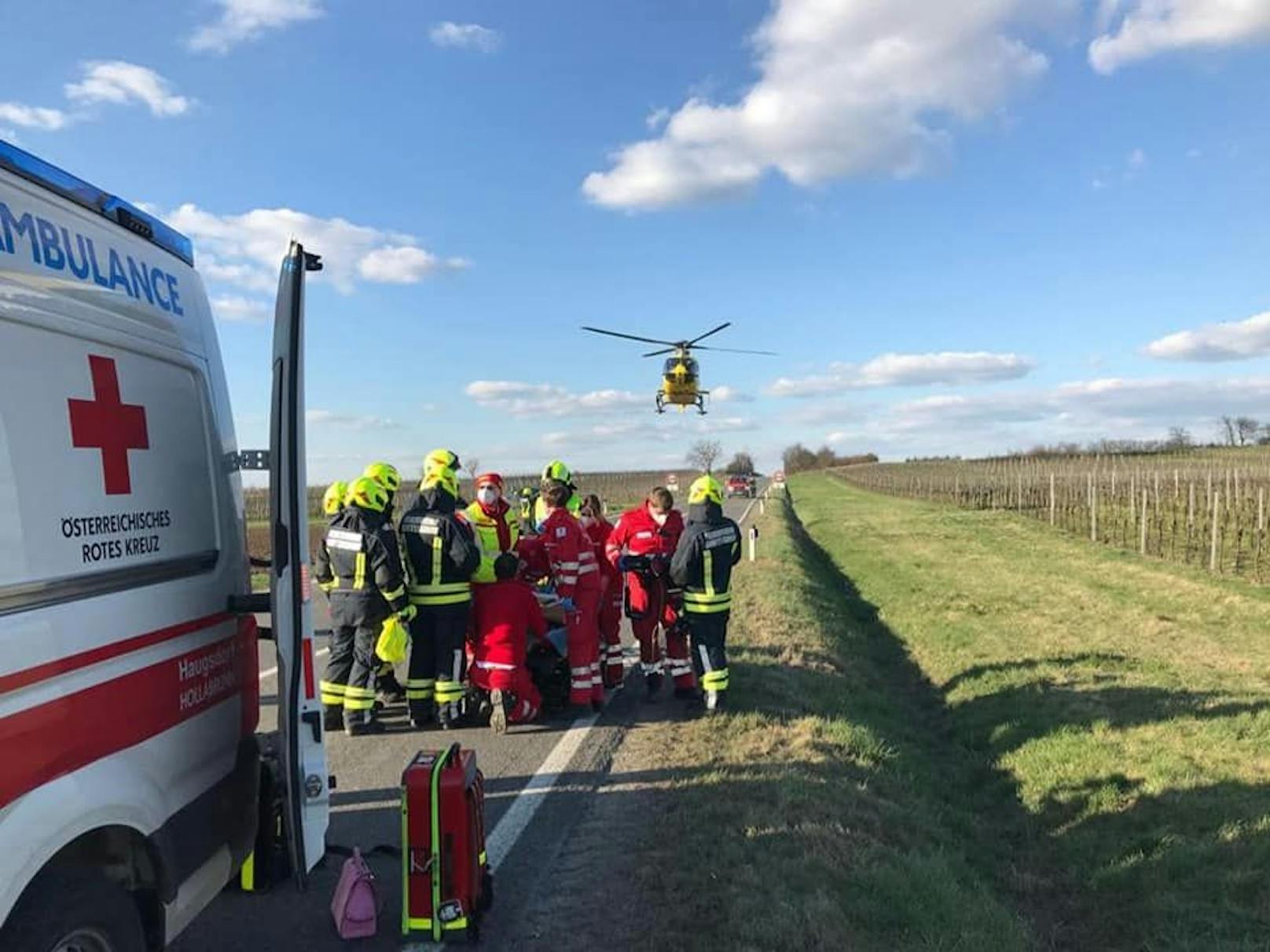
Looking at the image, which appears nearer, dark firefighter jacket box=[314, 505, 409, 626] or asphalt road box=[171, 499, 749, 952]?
asphalt road box=[171, 499, 749, 952]

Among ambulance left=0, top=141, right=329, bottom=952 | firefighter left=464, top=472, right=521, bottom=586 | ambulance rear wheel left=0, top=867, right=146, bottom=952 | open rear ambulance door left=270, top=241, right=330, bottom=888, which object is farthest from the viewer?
firefighter left=464, top=472, right=521, bottom=586

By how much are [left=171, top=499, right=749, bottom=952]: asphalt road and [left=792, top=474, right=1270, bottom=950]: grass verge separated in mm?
2669

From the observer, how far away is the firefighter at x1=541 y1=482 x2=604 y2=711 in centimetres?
765

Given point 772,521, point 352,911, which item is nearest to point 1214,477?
point 772,521

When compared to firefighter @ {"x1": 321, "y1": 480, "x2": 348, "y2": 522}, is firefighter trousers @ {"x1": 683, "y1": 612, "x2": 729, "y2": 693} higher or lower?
lower

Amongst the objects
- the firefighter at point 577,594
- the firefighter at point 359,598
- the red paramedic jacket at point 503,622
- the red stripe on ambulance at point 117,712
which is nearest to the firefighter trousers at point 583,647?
the firefighter at point 577,594

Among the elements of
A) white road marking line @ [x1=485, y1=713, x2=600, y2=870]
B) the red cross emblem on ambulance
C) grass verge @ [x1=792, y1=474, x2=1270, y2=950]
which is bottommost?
grass verge @ [x1=792, y1=474, x2=1270, y2=950]

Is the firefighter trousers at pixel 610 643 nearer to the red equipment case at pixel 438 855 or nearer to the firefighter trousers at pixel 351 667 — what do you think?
the firefighter trousers at pixel 351 667

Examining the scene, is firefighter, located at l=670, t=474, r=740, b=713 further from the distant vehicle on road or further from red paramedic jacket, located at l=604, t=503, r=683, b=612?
the distant vehicle on road

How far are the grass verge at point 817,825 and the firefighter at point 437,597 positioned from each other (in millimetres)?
1479

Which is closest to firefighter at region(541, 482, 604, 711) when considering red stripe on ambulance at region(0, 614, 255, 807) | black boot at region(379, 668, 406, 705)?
black boot at region(379, 668, 406, 705)

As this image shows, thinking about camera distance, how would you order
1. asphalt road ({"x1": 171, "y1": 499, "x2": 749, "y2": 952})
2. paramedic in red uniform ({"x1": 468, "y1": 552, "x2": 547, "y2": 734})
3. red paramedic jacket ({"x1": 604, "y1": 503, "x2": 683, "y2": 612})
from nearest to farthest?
asphalt road ({"x1": 171, "y1": 499, "x2": 749, "y2": 952})
paramedic in red uniform ({"x1": 468, "y1": 552, "x2": 547, "y2": 734})
red paramedic jacket ({"x1": 604, "y1": 503, "x2": 683, "y2": 612})

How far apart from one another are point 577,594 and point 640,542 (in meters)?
0.99

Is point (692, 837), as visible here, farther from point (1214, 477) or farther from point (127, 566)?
point (1214, 477)
